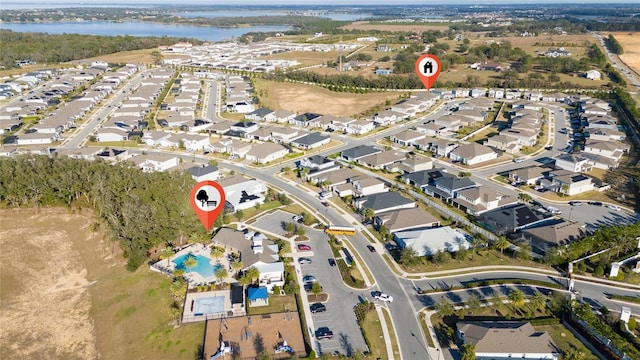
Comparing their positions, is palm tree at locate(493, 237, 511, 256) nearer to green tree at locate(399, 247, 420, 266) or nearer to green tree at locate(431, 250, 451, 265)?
green tree at locate(431, 250, 451, 265)

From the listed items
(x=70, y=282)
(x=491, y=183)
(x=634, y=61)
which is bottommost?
(x=70, y=282)

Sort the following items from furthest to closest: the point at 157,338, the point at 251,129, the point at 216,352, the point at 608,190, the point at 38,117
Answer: the point at 38,117
the point at 251,129
the point at 608,190
the point at 157,338
the point at 216,352

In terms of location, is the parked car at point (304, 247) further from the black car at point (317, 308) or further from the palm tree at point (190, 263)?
the palm tree at point (190, 263)

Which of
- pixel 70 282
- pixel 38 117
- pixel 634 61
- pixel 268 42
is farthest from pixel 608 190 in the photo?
pixel 268 42

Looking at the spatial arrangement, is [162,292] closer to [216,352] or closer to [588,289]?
[216,352]

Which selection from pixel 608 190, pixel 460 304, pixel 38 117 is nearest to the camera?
pixel 460 304

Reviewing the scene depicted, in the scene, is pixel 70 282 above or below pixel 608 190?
below

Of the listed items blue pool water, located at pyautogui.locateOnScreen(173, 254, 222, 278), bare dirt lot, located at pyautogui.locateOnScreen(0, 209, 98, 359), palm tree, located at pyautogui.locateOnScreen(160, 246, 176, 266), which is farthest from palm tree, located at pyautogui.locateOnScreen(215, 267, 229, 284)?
bare dirt lot, located at pyautogui.locateOnScreen(0, 209, 98, 359)
